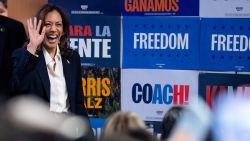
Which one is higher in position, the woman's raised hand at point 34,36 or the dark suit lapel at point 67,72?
the woman's raised hand at point 34,36

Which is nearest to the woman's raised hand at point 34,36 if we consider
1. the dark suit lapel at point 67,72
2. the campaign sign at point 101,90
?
the dark suit lapel at point 67,72

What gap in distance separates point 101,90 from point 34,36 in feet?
4.79

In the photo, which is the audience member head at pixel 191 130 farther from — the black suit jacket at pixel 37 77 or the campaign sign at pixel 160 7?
the campaign sign at pixel 160 7

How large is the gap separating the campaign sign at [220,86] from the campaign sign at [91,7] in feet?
3.69

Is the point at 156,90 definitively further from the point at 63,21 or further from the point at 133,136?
the point at 133,136

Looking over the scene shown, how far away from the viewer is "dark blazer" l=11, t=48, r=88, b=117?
4.06 meters

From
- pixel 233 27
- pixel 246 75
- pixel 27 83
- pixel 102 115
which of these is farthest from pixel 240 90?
pixel 27 83

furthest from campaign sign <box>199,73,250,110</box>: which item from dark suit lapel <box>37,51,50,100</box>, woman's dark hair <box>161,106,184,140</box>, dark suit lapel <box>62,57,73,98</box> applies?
woman's dark hair <box>161,106,184,140</box>

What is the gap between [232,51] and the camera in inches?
207

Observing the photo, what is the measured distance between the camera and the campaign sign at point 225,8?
5.20m

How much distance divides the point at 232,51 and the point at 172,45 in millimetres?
597

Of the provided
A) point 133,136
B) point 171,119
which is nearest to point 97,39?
point 171,119

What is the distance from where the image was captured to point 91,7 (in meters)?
5.59

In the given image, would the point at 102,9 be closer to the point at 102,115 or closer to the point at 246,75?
the point at 102,115
